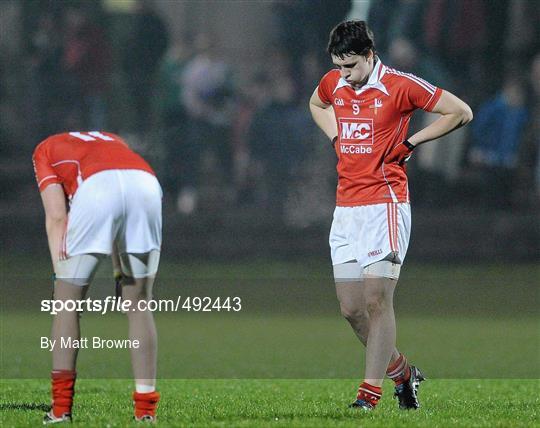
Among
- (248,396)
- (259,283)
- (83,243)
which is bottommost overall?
(259,283)

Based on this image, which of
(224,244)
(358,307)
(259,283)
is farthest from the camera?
(224,244)

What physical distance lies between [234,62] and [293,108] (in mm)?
1536

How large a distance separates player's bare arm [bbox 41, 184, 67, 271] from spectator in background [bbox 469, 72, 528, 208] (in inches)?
588

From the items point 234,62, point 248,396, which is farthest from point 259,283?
point 248,396

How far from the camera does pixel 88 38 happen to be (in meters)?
22.2

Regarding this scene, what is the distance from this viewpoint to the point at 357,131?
24.0 ft

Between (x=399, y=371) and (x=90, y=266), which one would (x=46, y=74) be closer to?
(x=399, y=371)

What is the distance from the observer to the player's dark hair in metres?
7.11

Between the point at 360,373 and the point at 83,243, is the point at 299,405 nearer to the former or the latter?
the point at 83,243

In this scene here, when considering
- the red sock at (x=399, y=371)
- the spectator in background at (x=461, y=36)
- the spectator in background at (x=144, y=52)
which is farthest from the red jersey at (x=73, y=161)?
the spectator in background at (x=461, y=36)

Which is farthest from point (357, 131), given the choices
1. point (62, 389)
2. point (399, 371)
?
point (62, 389)

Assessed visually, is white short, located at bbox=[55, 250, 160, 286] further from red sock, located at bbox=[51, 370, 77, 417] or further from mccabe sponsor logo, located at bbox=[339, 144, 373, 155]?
mccabe sponsor logo, located at bbox=[339, 144, 373, 155]

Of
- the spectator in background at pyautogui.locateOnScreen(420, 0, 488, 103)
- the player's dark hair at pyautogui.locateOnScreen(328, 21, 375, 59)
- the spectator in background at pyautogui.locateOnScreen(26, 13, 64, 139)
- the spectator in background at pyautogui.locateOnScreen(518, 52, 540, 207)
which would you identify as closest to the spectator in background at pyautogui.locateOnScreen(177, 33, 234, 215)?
the spectator in background at pyautogui.locateOnScreen(26, 13, 64, 139)

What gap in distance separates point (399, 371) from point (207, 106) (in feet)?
47.1
